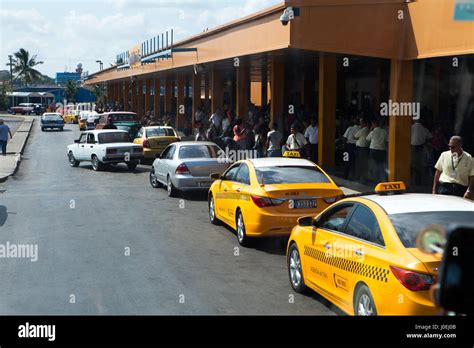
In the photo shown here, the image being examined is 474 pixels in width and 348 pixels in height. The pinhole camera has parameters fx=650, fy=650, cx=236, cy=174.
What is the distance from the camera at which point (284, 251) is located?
11164 millimetres

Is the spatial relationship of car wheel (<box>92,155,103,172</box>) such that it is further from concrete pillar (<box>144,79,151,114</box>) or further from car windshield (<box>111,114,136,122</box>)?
concrete pillar (<box>144,79,151,114</box>)

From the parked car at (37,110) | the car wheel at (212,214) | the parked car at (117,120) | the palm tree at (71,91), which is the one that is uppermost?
the palm tree at (71,91)

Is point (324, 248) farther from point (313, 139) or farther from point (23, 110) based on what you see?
point (23, 110)

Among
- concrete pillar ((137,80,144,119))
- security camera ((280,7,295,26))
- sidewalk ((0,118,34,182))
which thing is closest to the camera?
security camera ((280,7,295,26))

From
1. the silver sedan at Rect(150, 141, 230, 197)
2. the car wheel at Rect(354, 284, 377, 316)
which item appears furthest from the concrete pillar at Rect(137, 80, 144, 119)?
the car wheel at Rect(354, 284, 377, 316)

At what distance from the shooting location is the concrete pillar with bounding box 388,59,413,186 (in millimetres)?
17156

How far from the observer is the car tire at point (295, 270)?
8.37m

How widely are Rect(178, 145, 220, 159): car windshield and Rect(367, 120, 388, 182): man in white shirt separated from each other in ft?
13.9

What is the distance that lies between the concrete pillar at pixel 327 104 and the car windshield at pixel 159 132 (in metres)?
7.89

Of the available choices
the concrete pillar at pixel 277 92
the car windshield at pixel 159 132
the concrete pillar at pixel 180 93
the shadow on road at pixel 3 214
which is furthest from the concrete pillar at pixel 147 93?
the shadow on road at pixel 3 214

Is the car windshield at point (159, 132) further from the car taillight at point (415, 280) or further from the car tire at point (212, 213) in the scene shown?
the car taillight at point (415, 280)

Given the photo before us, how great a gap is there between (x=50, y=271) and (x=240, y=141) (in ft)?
43.9
